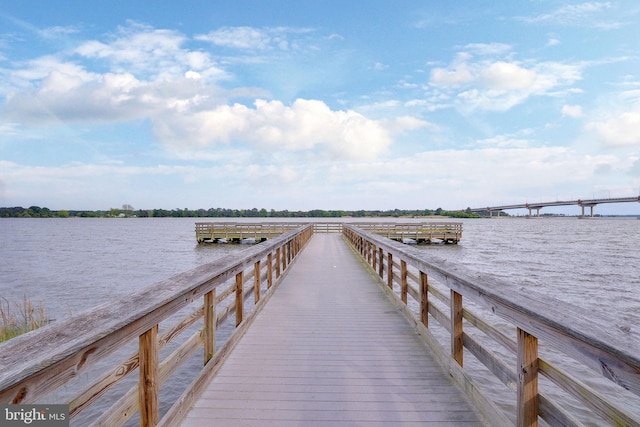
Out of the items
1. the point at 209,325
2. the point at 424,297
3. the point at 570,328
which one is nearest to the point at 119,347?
the point at 209,325

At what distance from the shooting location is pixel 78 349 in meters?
1.40

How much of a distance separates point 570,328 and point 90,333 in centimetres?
209

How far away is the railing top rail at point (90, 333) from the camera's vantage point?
1.21 metres

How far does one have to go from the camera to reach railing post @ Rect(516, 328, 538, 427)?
1988 mm

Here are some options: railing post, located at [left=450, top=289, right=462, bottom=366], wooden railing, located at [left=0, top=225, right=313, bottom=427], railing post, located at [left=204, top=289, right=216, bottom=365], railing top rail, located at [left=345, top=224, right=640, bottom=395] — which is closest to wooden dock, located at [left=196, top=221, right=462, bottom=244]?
railing post, located at [left=204, top=289, right=216, bottom=365]

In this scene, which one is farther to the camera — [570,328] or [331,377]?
[331,377]

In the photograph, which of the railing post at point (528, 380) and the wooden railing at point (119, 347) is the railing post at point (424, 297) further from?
the wooden railing at point (119, 347)

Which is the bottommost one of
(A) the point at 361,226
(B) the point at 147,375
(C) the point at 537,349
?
(A) the point at 361,226

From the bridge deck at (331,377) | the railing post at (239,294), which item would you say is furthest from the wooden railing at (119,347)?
the railing post at (239,294)

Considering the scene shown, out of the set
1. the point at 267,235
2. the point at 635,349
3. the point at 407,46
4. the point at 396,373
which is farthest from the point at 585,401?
the point at 267,235

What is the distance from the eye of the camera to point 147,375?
205 cm

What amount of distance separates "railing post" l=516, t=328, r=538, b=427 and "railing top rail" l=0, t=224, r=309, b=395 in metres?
2.09

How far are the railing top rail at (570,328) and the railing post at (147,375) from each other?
210cm

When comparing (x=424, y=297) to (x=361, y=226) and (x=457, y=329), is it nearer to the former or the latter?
(x=457, y=329)
